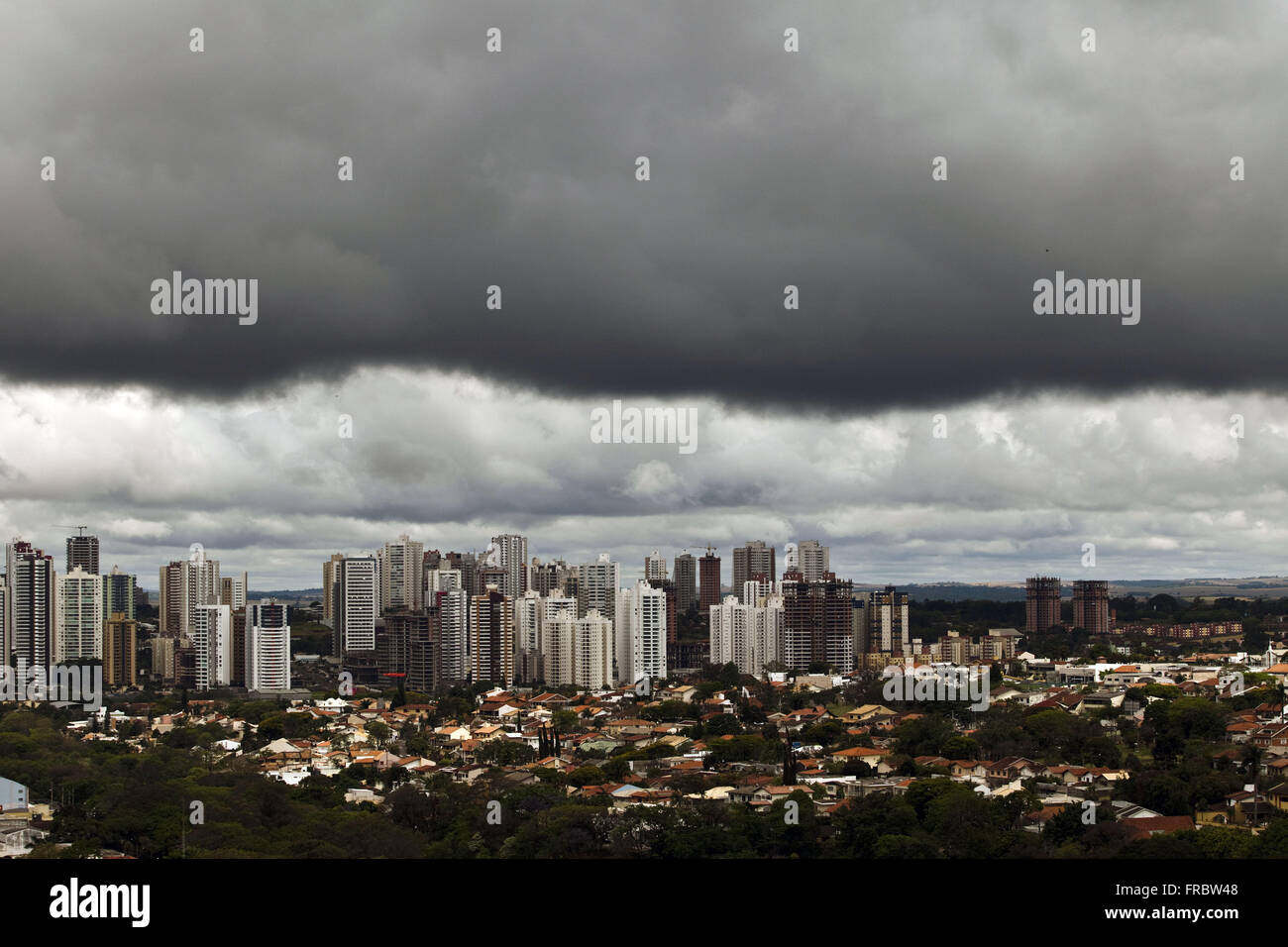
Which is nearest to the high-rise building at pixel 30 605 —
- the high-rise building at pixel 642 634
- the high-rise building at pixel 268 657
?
the high-rise building at pixel 268 657

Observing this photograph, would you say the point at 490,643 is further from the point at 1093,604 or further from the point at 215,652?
the point at 1093,604

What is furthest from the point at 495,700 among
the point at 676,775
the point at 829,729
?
the point at 676,775

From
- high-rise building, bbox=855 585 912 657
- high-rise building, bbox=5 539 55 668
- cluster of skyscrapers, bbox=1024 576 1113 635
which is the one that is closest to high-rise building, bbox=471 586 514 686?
high-rise building, bbox=855 585 912 657

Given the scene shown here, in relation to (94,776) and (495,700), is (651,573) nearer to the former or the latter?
(495,700)

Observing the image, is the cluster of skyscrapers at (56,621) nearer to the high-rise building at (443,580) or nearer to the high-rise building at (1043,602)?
the high-rise building at (443,580)

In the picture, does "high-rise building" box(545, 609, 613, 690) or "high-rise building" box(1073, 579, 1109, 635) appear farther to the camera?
"high-rise building" box(1073, 579, 1109, 635)

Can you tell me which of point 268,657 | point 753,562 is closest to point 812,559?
point 753,562

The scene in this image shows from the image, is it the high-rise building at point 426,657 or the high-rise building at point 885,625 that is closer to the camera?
the high-rise building at point 426,657

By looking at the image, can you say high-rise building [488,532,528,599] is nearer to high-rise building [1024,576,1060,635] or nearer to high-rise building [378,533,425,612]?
high-rise building [378,533,425,612]
